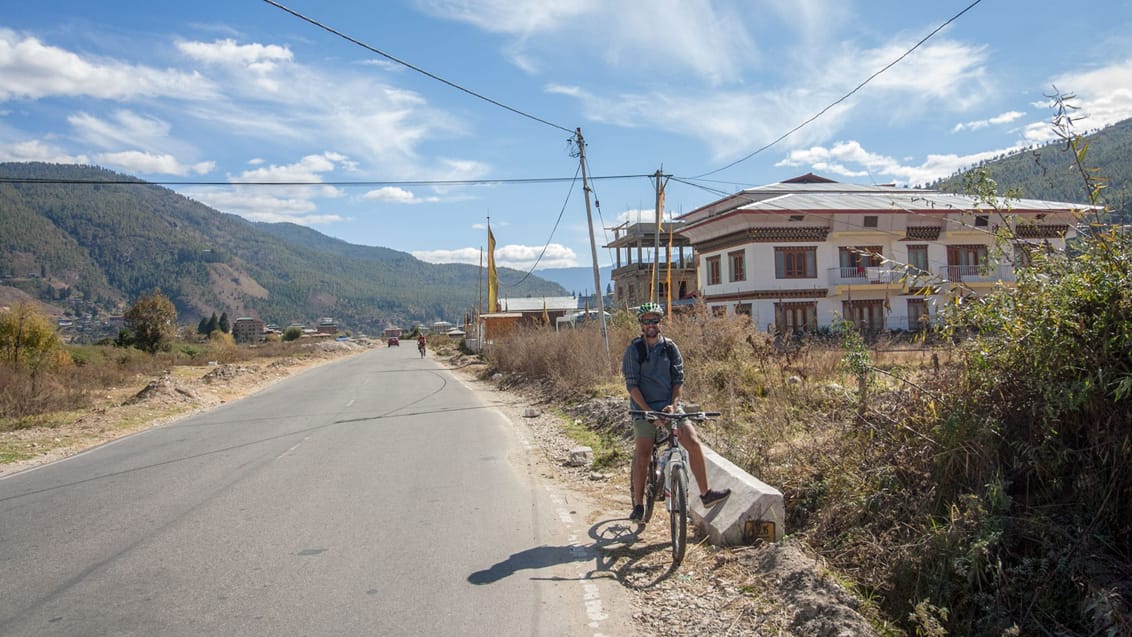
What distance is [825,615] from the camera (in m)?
4.52

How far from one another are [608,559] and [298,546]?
2659 millimetres

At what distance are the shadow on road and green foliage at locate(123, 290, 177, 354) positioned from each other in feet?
215

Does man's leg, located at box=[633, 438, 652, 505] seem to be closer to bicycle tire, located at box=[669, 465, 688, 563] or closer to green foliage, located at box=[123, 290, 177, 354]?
bicycle tire, located at box=[669, 465, 688, 563]

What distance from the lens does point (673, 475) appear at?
595cm

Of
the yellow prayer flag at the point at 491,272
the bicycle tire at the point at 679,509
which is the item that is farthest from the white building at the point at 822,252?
the bicycle tire at the point at 679,509

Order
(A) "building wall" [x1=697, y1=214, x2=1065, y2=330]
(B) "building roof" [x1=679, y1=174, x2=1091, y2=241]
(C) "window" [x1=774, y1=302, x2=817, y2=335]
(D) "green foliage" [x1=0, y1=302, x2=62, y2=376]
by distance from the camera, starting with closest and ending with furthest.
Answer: (D) "green foliage" [x1=0, y1=302, x2=62, y2=376], (B) "building roof" [x1=679, y1=174, x2=1091, y2=241], (A) "building wall" [x1=697, y1=214, x2=1065, y2=330], (C) "window" [x1=774, y1=302, x2=817, y2=335]

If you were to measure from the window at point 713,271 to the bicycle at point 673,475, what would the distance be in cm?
3995

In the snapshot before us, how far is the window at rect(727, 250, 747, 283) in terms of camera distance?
4284 cm

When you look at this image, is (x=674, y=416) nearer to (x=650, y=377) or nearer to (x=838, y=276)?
(x=650, y=377)

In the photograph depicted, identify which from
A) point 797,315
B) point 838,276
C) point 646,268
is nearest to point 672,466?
point 797,315

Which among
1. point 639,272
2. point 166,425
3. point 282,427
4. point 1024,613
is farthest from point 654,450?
point 639,272

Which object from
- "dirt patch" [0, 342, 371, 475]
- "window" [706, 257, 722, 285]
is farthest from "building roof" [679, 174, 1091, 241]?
"dirt patch" [0, 342, 371, 475]

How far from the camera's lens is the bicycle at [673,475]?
5.92m

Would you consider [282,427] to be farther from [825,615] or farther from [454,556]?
[825,615]
